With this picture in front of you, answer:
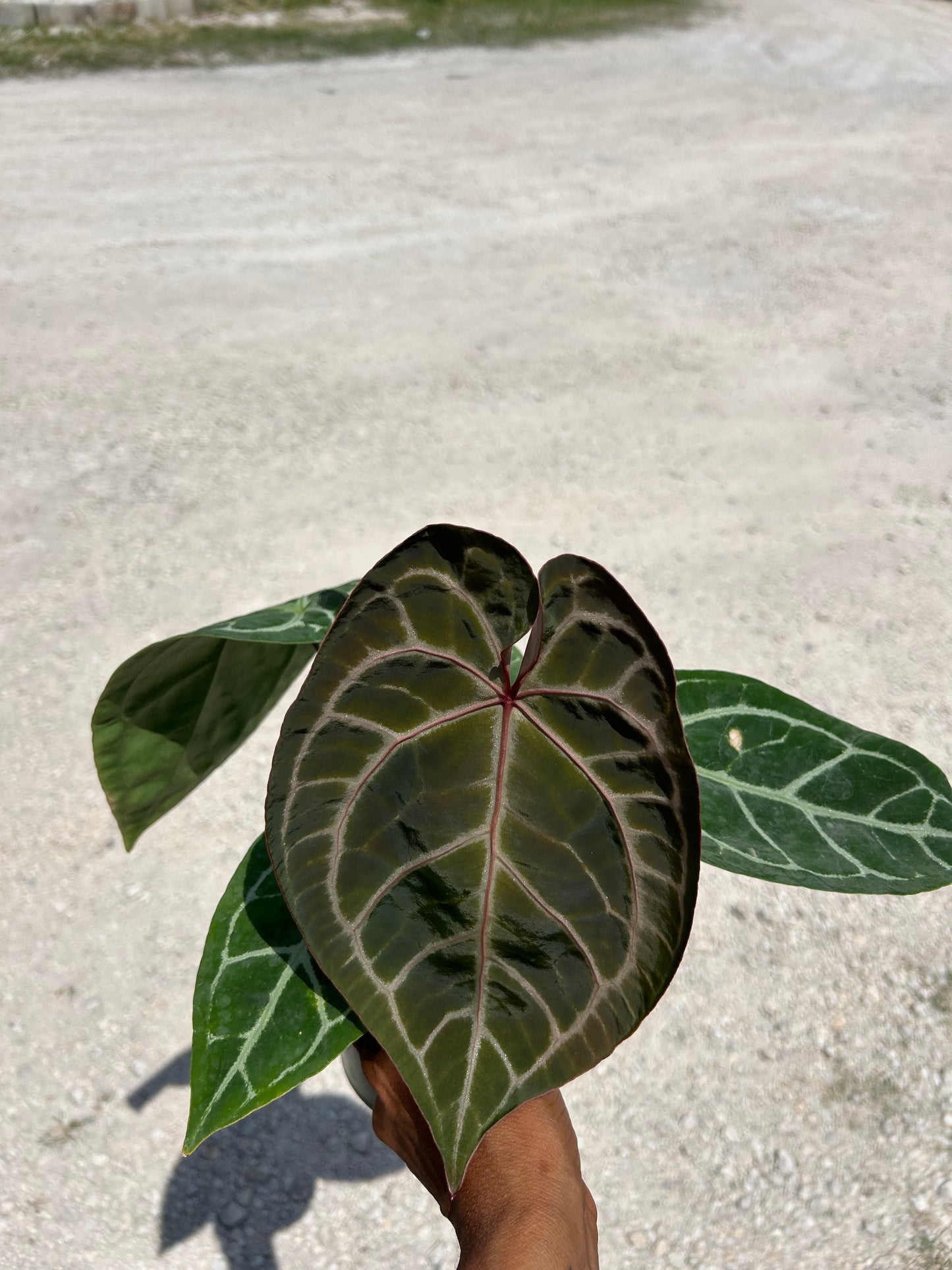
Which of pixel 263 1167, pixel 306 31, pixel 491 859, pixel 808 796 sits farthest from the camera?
pixel 306 31

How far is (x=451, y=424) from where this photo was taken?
8.15 feet

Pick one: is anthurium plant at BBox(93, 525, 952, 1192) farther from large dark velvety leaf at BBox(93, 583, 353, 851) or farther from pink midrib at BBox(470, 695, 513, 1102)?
large dark velvety leaf at BBox(93, 583, 353, 851)

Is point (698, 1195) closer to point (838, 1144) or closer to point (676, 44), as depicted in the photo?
point (838, 1144)

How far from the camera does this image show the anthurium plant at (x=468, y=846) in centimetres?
48

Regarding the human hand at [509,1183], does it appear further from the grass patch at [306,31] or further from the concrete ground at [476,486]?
the grass patch at [306,31]

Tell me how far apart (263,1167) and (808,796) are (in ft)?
3.20

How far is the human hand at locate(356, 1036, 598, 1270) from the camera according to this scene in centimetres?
61

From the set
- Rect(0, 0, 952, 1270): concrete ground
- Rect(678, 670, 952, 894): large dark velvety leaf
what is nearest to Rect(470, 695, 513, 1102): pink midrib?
Rect(678, 670, 952, 894): large dark velvety leaf

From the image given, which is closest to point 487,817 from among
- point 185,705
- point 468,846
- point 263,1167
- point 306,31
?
point 468,846

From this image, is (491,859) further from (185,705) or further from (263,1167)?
(263,1167)

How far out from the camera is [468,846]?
503mm

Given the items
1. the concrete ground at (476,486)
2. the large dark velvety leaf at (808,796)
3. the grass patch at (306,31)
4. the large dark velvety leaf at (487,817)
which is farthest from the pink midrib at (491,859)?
the grass patch at (306,31)

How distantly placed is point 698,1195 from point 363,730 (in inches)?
40.6

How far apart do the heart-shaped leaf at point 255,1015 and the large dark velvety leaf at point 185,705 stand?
0.12m
